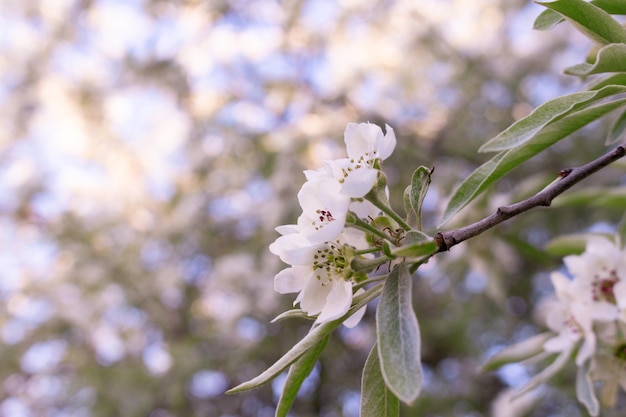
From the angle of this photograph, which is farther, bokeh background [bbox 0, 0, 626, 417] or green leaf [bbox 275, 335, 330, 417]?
bokeh background [bbox 0, 0, 626, 417]

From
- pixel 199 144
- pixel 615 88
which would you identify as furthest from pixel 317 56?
pixel 615 88

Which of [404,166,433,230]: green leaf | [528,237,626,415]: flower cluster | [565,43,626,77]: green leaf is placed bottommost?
[528,237,626,415]: flower cluster

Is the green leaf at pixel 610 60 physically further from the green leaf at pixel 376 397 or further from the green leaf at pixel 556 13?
the green leaf at pixel 376 397

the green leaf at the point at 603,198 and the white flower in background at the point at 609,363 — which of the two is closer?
the white flower in background at the point at 609,363

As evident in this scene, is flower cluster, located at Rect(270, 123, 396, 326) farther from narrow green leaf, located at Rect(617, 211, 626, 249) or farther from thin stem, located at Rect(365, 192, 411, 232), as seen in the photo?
narrow green leaf, located at Rect(617, 211, 626, 249)

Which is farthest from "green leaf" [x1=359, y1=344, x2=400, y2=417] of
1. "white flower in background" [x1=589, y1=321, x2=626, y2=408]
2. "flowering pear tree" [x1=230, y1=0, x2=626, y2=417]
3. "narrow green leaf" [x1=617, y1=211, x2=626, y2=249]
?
"narrow green leaf" [x1=617, y1=211, x2=626, y2=249]

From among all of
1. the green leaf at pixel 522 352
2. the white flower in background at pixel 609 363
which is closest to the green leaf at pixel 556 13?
the white flower in background at pixel 609 363
